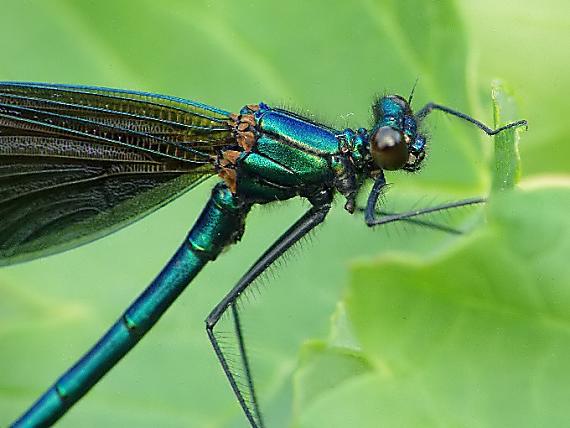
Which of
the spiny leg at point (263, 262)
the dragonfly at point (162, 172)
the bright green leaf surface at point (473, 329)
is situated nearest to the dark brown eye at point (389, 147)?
the dragonfly at point (162, 172)

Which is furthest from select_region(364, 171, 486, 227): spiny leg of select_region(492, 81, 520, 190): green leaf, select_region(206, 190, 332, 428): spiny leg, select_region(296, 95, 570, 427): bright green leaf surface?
select_region(296, 95, 570, 427): bright green leaf surface

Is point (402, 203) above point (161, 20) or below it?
below

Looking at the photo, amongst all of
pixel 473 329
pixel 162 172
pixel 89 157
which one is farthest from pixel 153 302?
pixel 473 329

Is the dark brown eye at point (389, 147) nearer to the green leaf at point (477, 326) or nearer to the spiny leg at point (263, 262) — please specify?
the spiny leg at point (263, 262)

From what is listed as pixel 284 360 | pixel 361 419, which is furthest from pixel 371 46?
pixel 361 419

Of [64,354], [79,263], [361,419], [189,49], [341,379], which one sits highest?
[189,49]

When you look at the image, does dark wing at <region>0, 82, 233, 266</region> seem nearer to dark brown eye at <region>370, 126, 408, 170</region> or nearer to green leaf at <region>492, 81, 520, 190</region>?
dark brown eye at <region>370, 126, 408, 170</region>

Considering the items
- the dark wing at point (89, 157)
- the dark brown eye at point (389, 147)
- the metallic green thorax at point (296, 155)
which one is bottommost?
the dark brown eye at point (389, 147)

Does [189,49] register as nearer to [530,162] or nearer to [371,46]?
[371,46]
